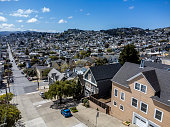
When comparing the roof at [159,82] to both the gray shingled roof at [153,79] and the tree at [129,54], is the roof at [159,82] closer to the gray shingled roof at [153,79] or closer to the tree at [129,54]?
the gray shingled roof at [153,79]

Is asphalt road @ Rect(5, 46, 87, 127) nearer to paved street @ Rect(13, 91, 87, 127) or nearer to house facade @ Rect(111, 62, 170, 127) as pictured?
paved street @ Rect(13, 91, 87, 127)

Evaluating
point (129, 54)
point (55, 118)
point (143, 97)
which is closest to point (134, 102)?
point (143, 97)

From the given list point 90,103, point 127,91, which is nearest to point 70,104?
point 90,103

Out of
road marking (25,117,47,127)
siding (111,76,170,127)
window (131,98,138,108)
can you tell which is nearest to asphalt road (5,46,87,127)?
road marking (25,117,47,127)

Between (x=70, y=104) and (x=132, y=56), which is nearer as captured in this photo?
(x=70, y=104)

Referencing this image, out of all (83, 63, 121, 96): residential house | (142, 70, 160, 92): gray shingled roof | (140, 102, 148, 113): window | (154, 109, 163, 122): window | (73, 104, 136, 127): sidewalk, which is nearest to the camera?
(154, 109, 163, 122): window

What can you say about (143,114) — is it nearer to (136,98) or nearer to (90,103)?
(136,98)
